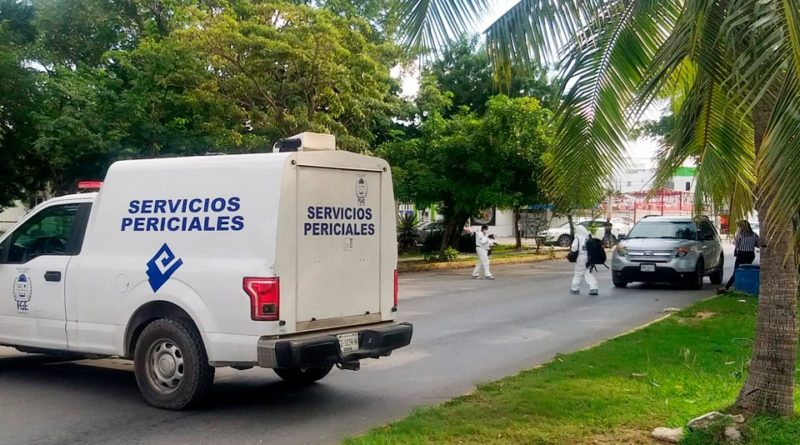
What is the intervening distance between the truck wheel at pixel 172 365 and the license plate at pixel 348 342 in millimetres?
1116

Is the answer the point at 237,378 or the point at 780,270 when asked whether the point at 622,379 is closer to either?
the point at 780,270

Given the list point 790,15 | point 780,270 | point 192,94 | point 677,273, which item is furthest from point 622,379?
point 192,94

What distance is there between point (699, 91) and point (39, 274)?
20.4 feet

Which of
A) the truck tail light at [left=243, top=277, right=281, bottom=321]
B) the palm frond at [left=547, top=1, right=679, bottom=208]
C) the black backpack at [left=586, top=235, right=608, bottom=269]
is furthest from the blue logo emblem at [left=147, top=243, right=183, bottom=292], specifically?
the black backpack at [left=586, top=235, right=608, bottom=269]

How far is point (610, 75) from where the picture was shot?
650 cm

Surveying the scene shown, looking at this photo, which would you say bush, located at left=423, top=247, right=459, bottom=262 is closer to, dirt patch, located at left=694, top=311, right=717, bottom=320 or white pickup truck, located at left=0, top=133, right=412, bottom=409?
dirt patch, located at left=694, top=311, right=717, bottom=320

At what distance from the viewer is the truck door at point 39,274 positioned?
7684 millimetres

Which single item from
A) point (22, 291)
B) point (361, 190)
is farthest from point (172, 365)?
point (361, 190)

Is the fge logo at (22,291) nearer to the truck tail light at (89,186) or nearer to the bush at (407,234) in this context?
the truck tail light at (89,186)

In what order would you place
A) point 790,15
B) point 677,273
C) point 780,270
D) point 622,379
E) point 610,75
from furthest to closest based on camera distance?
point 677,273 < point 622,379 < point 610,75 < point 780,270 < point 790,15

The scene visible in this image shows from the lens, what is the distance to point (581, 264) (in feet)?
56.5

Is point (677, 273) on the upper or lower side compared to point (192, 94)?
lower

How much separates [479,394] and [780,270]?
2.75 m

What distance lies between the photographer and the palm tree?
14.7ft
